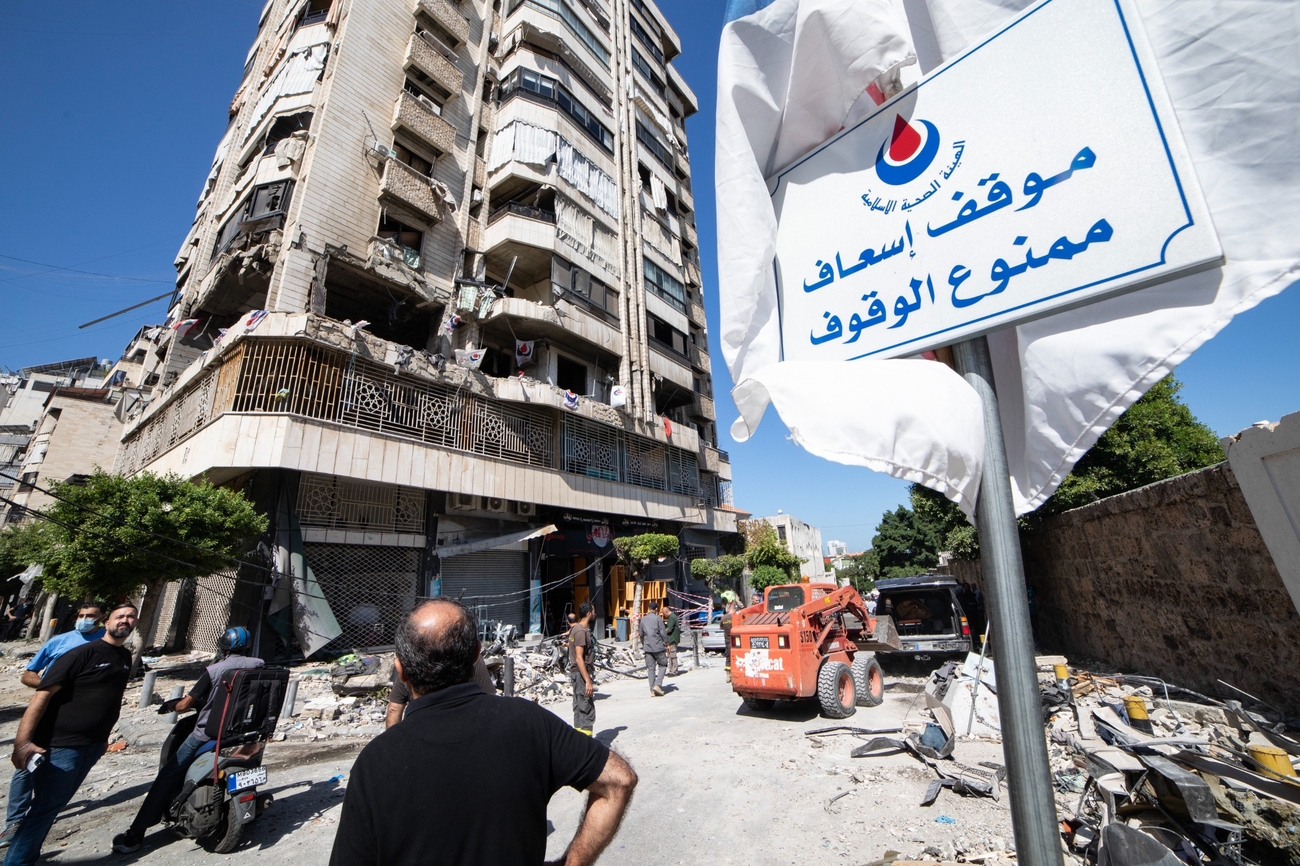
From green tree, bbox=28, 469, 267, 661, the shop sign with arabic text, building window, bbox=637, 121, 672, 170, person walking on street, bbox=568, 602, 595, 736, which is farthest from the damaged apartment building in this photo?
the shop sign with arabic text

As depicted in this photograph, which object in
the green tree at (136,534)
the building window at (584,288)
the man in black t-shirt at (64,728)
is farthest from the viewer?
the building window at (584,288)

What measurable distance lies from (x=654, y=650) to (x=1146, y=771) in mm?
7322

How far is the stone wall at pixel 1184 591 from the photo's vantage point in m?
5.86

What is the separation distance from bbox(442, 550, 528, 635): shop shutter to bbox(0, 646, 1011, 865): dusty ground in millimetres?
6877

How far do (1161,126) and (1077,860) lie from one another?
4.46 metres

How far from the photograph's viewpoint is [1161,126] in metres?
1.06

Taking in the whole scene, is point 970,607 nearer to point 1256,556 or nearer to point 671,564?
point 1256,556

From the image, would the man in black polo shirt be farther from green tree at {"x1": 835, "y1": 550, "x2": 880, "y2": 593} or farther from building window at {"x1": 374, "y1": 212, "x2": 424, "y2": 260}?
green tree at {"x1": 835, "y1": 550, "x2": 880, "y2": 593}

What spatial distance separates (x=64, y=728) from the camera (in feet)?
12.4

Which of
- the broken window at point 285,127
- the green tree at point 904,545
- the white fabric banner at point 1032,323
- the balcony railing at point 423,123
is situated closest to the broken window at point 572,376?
the balcony railing at point 423,123

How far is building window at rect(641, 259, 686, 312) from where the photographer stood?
23.3 meters

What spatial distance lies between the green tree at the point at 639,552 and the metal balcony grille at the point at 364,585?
20.6 ft

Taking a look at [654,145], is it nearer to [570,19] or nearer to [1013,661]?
A: [570,19]

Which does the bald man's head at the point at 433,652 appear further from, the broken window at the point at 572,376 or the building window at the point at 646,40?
the building window at the point at 646,40
